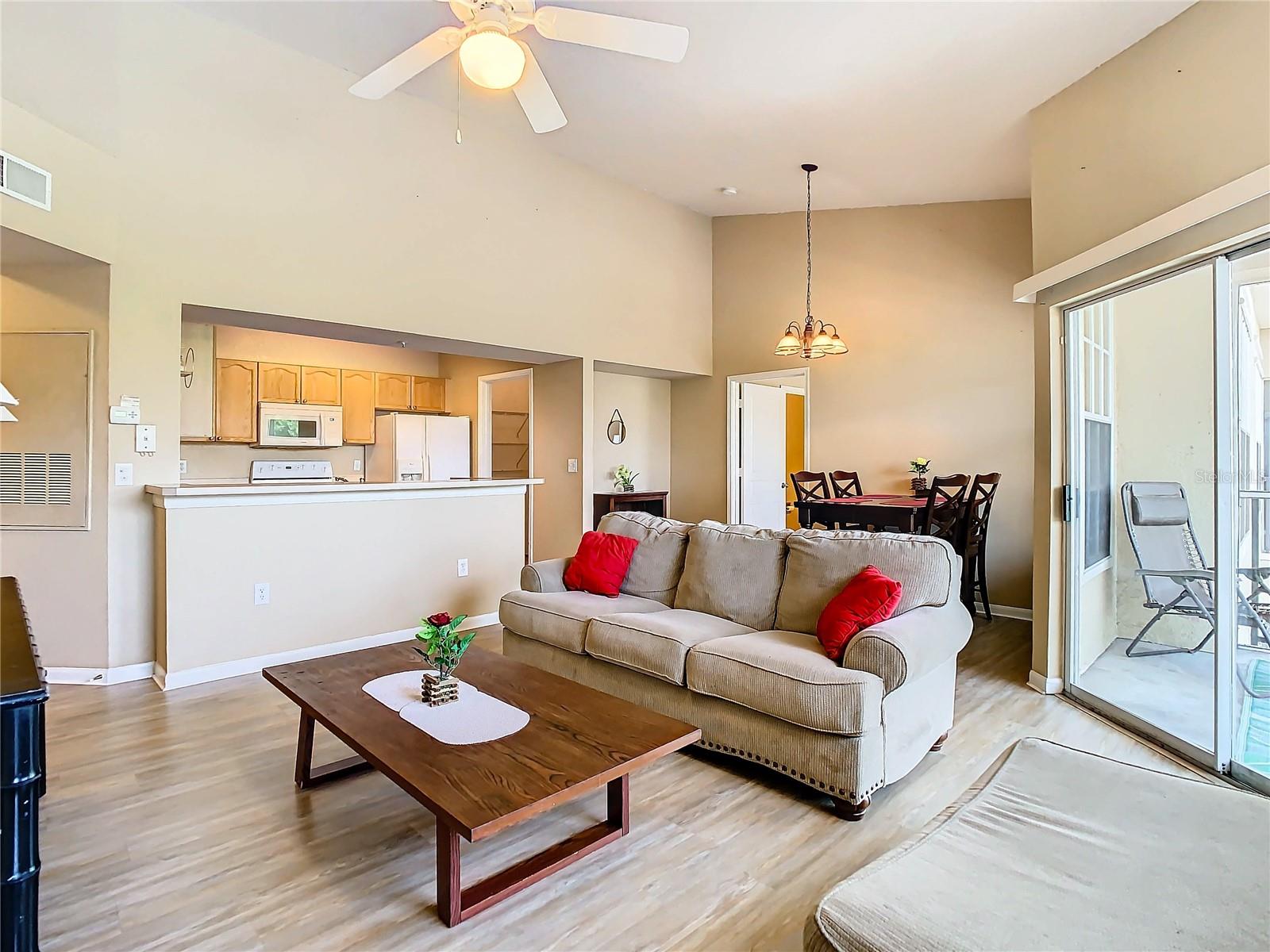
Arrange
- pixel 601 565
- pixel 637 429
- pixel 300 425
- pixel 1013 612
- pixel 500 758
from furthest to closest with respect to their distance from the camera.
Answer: pixel 637 429
pixel 300 425
pixel 1013 612
pixel 601 565
pixel 500 758

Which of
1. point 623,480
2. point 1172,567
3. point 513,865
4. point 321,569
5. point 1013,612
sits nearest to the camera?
point 513,865

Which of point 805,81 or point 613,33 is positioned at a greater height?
point 805,81

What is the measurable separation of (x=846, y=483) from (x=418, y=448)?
4.33 metres

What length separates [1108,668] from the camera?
332cm

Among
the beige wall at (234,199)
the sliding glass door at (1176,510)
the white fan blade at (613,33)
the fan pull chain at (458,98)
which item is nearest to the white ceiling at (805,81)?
the fan pull chain at (458,98)

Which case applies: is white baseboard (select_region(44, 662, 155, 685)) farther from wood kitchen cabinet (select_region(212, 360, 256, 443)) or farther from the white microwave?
the white microwave

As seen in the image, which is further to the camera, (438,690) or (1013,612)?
(1013,612)

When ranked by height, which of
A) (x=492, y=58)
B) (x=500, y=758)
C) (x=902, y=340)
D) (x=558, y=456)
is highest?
(x=492, y=58)

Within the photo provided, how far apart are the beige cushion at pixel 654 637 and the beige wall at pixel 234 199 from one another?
8.64ft

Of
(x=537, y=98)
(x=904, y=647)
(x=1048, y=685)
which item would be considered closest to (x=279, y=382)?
(x=537, y=98)

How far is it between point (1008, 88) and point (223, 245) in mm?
4397

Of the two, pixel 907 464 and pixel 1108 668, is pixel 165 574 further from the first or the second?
pixel 907 464

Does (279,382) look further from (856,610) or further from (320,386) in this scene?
(856,610)

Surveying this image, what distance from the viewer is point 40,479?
3629 mm
